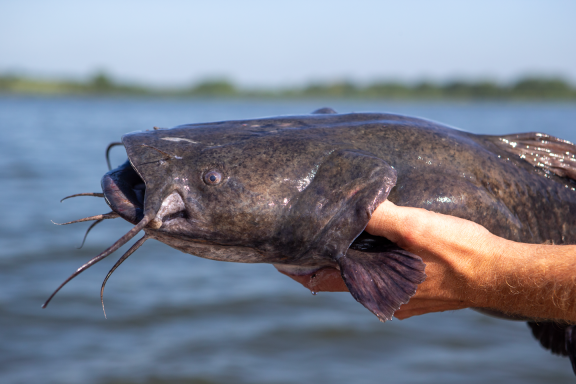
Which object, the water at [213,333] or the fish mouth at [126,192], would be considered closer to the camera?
the fish mouth at [126,192]

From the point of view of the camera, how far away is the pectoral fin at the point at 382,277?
6.05ft

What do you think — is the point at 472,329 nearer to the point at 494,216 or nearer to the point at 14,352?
the point at 494,216

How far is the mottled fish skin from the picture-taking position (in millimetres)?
1937

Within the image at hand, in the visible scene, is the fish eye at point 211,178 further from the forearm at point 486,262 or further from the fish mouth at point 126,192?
the forearm at point 486,262

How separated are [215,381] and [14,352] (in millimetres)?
2239

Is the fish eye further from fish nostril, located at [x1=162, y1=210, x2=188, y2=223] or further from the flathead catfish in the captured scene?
fish nostril, located at [x1=162, y1=210, x2=188, y2=223]

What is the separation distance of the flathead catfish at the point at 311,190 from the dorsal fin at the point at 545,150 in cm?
16

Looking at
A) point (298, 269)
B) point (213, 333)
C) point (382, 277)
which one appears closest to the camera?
point (382, 277)

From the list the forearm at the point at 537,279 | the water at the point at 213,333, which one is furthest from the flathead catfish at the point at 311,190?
the water at the point at 213,333

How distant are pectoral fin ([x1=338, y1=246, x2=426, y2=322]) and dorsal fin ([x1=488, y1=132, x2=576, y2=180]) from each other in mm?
880

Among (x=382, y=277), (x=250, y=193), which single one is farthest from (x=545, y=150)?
(x=250, y=193)

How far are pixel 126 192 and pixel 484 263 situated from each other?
1472 mm

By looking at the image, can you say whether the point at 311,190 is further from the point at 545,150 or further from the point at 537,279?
the point at 545,150

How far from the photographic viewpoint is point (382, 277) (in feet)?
6.27
